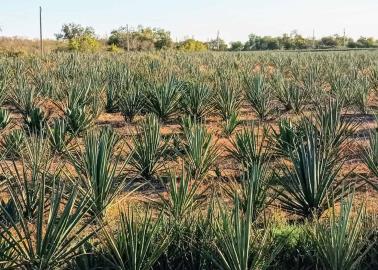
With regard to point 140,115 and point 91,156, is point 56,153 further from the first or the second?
point 140,115

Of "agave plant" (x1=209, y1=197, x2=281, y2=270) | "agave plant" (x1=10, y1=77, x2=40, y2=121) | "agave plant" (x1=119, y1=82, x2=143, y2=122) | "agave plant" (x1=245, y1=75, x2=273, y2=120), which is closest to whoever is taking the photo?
"agave plant" (x1=209, y1=197, x2=281, y2=270)

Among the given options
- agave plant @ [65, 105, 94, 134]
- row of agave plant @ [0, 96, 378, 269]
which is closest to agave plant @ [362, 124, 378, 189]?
row of agave plant @ [0, 96, 378, 269]

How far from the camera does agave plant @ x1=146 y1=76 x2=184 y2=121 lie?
909cm

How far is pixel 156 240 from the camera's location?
3486mm

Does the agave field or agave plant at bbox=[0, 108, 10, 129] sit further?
agave plant at bbox=[0, 108, 10, 129]

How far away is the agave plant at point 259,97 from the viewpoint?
31.2ft

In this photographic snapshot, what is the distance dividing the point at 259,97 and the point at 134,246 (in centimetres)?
689

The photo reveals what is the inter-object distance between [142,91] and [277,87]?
3.02 m

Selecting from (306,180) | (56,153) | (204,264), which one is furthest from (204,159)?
(204,264)

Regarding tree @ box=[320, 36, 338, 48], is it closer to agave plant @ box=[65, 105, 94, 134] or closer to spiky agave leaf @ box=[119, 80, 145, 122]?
spiky agave leaf @ box=[119, 80, 145, 122]

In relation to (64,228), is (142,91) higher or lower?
higher

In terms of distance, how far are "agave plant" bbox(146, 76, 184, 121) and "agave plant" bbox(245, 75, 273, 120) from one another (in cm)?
143

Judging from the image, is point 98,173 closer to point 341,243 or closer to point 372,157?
point 341,243

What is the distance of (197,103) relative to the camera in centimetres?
917
